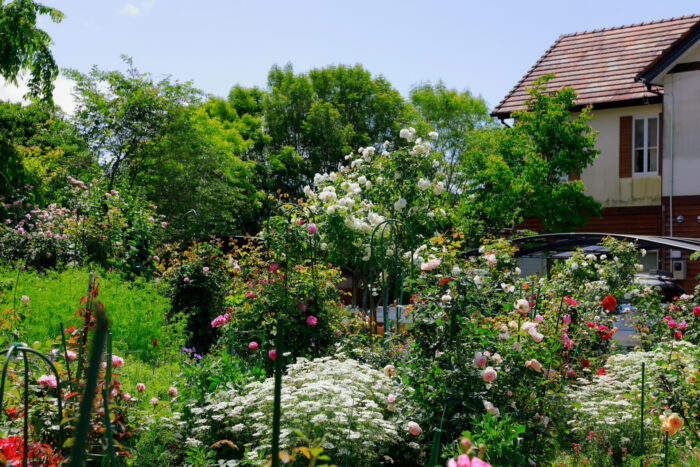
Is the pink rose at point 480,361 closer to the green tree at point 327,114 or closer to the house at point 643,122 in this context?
the house at point 643,122

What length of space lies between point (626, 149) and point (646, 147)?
52 centimetres

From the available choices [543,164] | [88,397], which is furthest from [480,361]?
[543,164]

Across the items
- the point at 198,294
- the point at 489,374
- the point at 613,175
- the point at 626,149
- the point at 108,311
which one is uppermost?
the point at 626,149

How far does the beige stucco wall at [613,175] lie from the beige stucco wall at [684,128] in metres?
0.66

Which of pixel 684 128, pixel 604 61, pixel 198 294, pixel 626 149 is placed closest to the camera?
pixel 198 294

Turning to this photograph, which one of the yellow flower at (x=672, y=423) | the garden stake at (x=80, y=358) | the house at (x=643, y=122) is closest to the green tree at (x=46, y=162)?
the garden stake at (x=80, y=358)

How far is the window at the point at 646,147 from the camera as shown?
17375 mm

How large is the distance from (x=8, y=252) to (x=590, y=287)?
869 centimetres

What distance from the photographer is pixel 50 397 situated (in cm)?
308

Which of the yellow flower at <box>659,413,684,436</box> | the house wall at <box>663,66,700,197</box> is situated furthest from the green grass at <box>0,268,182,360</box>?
the house wall at <box>663,66,700,197</box>

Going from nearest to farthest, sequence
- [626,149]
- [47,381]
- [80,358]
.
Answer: [80,358], [47,381], [626,149]

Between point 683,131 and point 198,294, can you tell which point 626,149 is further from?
point 198,294

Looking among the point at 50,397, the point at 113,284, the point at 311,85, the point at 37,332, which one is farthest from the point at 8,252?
the point at 311,85

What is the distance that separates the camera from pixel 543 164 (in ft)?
47.3
